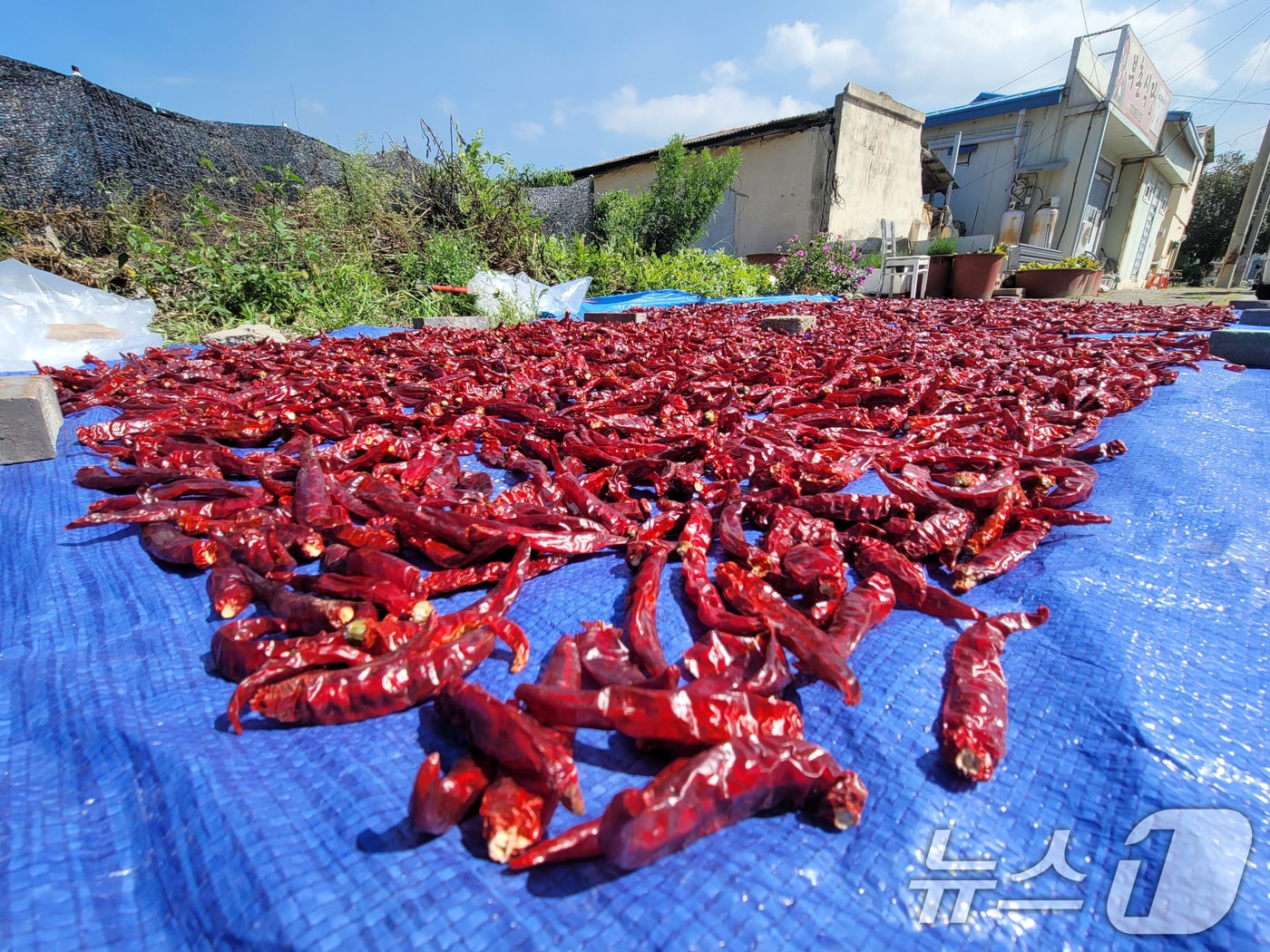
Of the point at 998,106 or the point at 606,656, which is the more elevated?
the point at 998,106

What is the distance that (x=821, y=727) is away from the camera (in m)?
1.59

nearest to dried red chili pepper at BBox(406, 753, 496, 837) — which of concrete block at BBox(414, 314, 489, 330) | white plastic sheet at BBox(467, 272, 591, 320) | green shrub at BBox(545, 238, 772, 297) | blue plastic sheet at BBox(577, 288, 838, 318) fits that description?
concrete block at BBox(414, 314, 489, 330)

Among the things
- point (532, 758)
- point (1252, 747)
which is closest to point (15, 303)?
point (532, 758)

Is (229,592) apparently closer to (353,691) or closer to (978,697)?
(353,691)

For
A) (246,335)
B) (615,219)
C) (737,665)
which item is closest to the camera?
(737,665)

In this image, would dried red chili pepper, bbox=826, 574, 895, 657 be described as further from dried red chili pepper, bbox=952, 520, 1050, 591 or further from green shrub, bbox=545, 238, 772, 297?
green shrub, bbox=545, 238, 772, 297

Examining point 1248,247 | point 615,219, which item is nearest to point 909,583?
point 615,219

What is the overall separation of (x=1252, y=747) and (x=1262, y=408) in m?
5.14

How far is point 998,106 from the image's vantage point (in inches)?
1030

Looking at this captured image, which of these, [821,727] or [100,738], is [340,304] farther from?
[821,727]

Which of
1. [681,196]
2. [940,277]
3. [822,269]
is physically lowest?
[940,277]

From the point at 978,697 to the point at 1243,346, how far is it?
325 inches

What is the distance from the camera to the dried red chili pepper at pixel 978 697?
1437 mm

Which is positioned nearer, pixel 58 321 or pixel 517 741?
pixel 517 741
